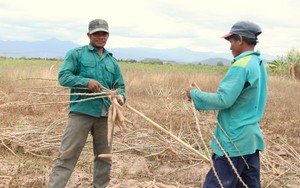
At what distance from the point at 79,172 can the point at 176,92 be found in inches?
250

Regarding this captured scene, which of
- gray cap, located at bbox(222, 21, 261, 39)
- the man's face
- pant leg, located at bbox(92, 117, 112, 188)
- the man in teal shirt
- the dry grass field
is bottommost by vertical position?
the dry grass field

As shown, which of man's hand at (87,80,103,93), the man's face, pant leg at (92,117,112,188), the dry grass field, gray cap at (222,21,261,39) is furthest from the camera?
the dry grass field

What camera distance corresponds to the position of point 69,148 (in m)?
3.01

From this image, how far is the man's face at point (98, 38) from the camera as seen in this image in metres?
3.05

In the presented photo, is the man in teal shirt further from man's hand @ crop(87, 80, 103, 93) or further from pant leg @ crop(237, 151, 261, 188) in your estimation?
man's hand @ crop(87, 80, 103, 93)

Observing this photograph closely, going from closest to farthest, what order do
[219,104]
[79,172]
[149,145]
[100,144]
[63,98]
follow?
1. [219,104]
2. [100,144]
3. [79,172]
4. [149,145]
5. [63,98]

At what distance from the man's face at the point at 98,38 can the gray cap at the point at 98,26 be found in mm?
45

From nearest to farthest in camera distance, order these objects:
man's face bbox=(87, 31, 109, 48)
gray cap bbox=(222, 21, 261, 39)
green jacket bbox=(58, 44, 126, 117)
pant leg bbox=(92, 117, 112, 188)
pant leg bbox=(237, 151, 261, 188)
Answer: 1. gray cap bbox=(222, 21, 261, 39)
2. pant leg bbox=(237, 151, 261, 188)
3. green jacket bbox=(58, 44, 126, 117)
4. man's face bbox=(87, 31, 109, 48)
5. pant leg bbox=(92, 117, 112, 188)

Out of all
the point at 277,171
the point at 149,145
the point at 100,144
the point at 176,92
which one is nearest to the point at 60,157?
the point at 100,144

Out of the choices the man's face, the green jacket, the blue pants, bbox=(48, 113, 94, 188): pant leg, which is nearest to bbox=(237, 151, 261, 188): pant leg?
the blue pants

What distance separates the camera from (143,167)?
4352 mm

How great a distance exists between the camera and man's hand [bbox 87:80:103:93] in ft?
9.21

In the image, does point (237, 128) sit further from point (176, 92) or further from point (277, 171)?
point (176, 92)

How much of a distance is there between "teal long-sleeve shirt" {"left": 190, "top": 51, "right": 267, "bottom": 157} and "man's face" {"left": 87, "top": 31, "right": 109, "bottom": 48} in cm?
104
